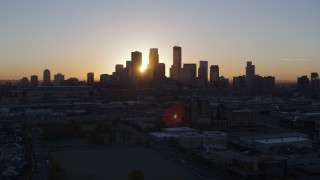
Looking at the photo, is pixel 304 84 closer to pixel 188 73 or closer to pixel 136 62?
pixel 188 73

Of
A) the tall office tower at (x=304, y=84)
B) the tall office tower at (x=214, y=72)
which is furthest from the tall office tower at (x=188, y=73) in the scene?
the tall office tower at (x=304, y=84)

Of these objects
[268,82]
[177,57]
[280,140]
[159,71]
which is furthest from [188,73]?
[280,140]

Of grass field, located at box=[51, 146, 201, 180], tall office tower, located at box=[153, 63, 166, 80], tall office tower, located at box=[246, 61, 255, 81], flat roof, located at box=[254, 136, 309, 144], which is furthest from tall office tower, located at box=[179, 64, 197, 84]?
grass field, located at box=[51, 146, 201, 180]

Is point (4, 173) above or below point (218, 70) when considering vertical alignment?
below

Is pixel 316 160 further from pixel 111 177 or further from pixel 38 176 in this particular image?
pixel 38 176

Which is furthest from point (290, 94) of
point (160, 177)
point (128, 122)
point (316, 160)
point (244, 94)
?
point (160, 177)
